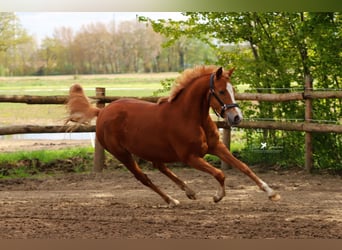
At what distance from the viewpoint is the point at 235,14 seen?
7598 millimetres

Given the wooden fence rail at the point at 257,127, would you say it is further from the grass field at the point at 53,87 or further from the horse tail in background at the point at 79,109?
the grass field at the point at 53,87

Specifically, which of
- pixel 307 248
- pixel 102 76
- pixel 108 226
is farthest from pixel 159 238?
pixel 102 76

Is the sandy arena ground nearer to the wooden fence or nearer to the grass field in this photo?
the wooden fence

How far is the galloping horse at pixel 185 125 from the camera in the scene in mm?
4852

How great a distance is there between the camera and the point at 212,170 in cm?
491

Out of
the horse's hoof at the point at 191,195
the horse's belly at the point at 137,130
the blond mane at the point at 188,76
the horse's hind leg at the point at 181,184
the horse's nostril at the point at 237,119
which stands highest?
the blond mane at the point at 188,76

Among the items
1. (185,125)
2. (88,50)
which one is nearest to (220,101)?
(185,125)

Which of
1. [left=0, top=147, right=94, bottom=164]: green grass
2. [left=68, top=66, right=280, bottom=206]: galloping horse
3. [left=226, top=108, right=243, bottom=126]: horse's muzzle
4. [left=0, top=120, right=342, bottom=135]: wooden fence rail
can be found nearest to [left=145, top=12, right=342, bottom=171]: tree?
[left=0, top=120, right=342, bottom=135]: wooden fence rail

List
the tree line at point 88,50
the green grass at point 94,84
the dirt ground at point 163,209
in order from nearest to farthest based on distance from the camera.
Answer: the dirt ground at point 163,209, the tree line at point 88,50, the green grass at point 94,84

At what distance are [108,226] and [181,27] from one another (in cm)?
386

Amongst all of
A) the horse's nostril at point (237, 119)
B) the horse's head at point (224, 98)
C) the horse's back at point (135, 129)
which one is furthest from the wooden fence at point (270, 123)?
the horse's nostril at point (237, 119)

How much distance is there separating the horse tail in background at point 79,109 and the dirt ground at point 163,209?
690 millimetres

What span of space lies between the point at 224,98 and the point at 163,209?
1.04 meters

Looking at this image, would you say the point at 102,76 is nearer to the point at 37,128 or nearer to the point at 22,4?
the point at 37,128
